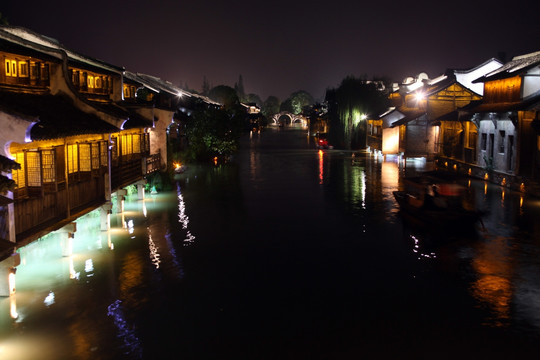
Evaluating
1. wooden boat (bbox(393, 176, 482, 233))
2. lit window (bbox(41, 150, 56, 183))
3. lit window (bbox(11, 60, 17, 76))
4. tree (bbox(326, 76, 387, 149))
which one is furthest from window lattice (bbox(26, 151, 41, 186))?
tree (bbox(326, 76, 387, 149))

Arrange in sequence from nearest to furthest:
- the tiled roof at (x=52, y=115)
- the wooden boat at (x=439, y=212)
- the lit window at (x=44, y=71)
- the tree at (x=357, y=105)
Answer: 1. the tiled roof at (x=52, y=115)
2. the lit window at (x=44, y=71)
3. the wooden boat at (x=439, y=212)
4. the tree at (x=357, y=105)

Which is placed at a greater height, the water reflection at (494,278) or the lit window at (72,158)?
the lit window at (72,158)

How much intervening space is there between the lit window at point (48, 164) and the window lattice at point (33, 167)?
473 mm

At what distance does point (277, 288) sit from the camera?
644 inches

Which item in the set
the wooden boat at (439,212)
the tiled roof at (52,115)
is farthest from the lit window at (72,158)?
the wooden boat at (439,212)

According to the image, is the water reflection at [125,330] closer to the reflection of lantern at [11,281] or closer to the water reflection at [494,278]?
the reflection of lantern at [11,281]

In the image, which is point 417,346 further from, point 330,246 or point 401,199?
point 401,199

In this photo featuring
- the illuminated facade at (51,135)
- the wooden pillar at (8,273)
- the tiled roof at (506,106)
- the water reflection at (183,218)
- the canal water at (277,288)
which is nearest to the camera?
the canal water at (277,288)

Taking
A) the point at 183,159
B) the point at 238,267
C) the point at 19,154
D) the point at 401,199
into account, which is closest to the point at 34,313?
the point at 19,154

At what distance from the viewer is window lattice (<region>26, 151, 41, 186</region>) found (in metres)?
17.3

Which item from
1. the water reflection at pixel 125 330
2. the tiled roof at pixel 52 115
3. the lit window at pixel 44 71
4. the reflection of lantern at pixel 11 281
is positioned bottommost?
the water reflection at pixel 125 330

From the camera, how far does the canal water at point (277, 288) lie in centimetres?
1247

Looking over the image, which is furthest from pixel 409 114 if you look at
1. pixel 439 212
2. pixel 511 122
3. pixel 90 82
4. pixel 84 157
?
pixel 84 157

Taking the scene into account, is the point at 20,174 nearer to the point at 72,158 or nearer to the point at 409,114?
the point at 72,158
